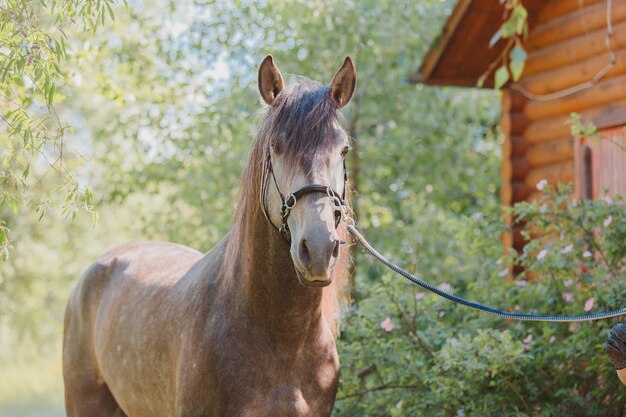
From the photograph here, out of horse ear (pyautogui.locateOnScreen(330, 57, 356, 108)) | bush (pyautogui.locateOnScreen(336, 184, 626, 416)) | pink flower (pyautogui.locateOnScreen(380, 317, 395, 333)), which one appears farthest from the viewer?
pink flower (pyautogui.locateOnScreen(380, 317, 395, 333))

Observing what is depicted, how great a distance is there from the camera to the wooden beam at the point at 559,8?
733 centimetres

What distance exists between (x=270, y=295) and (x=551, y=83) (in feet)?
16.5

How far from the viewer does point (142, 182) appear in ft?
35.2

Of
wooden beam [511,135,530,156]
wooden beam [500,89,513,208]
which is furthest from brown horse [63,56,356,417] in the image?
wooden beam [511,135,530,156]

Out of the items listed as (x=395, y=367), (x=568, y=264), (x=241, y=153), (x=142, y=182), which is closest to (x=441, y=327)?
(x=395, y=367)

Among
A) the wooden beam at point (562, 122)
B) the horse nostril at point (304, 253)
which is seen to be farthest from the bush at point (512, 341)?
the horse nostril at point (304, 253)

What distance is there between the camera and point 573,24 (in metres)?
7.34

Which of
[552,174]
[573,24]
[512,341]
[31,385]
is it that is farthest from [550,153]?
[31,385]

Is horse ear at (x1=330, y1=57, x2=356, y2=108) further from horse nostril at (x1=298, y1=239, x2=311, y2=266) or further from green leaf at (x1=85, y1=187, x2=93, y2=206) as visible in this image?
green leaf at (x1=85, y1=187, x2=93, y2=206)

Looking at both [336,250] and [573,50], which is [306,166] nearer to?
[336,250]

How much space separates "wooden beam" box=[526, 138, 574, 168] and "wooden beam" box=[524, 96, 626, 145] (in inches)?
2.4

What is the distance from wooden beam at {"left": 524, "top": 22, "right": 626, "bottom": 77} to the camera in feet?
22.5

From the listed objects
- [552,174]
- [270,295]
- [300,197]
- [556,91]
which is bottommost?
[270,295]

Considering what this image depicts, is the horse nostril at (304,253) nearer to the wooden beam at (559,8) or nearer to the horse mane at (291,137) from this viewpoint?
the horse mane at (291,137)
